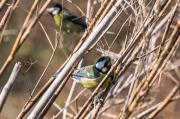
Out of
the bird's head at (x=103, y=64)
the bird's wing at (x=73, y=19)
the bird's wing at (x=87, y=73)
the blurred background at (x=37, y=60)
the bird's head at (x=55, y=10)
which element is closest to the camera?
the bird's head at (x=103, y=64)

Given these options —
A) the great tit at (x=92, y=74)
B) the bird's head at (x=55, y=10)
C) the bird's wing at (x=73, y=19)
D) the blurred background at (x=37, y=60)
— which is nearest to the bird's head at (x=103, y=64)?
the great tit at (x=92, y=74)

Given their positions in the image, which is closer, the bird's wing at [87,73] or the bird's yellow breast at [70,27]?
the bird's wing at [87,73]

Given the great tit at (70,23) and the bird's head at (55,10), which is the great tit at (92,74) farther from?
the bird's head at (55,10)

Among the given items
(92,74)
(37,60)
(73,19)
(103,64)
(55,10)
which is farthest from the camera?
(37,60)

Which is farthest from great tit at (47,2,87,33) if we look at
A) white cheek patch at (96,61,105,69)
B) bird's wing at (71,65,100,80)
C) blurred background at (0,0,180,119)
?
blurred background at (0,0,180,119)

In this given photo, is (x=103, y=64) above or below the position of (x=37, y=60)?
above

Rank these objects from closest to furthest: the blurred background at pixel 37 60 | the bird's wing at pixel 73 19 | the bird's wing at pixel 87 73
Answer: the bird's wing at pixel 87 73 → the bird's wing at pixel 73 19 → the blurred background at pixel 37 60

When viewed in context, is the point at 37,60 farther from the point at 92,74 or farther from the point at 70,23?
the point at 92,74

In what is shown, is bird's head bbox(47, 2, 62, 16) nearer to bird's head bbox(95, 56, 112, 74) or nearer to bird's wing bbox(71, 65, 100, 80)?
bird's wing bbox(71, 65, 100, 80)

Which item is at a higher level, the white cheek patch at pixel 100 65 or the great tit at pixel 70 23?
the great tit at pixel 70 23

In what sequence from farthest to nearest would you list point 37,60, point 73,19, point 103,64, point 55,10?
point 37,60 → point 55,10 → point 73,19 → point 103,64

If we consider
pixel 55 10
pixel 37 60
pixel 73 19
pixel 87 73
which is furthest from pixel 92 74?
pixel 37 60

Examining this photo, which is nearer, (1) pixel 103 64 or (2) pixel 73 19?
(1) pixel 103 64

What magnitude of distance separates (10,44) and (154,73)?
176 inches
